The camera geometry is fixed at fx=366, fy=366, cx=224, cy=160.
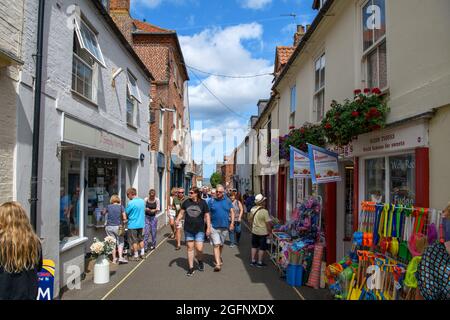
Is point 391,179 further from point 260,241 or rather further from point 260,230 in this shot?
point 260,241

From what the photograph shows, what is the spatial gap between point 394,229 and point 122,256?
6.48 metres

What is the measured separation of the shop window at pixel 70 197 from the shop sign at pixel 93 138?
1.25ft

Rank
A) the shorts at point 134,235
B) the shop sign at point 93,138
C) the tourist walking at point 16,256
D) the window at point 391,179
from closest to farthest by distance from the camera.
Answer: the tourist walking at point 16,256 < the window at point 391,179 < the shop sign at point 93,138 < the shorts at point 134,235

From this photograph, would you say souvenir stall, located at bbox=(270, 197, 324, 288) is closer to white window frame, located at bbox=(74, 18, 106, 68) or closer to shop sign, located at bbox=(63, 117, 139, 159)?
shop sign, located at bbox=(63, 117, 139, 159)

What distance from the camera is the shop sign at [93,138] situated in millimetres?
6523

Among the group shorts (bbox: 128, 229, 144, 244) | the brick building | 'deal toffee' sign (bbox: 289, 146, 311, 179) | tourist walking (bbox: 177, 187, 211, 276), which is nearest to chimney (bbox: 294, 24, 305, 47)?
the brick building

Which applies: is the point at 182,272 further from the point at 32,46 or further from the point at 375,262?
the point at 32,46

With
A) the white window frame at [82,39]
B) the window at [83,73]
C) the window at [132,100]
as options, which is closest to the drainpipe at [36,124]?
the white window frame at [82,39]

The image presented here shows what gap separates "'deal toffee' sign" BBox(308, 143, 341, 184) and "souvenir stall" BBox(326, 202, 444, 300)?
1422mm

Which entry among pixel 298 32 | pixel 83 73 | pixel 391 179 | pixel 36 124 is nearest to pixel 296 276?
pixel 391 179

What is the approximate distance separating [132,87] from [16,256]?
890 centimetres

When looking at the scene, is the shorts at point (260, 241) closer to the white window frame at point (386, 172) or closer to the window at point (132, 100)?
the white window frame at point (386, 172)

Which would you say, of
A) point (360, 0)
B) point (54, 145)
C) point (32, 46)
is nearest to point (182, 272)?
point (54, 145)

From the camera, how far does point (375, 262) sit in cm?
463
